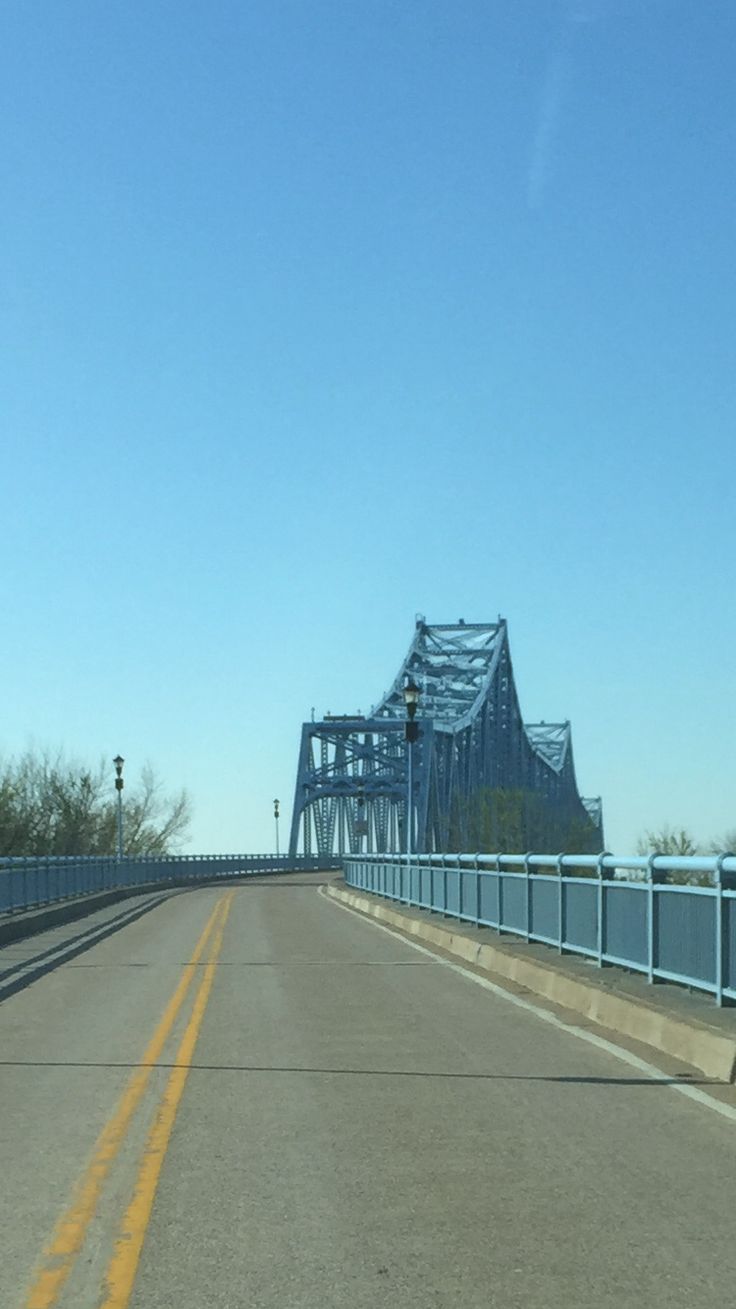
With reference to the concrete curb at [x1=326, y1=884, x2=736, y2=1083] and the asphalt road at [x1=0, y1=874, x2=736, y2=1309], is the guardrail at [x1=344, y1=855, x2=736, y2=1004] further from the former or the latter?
the asphalt road at [x1=0, y1=874, x2=736, y2=1309]

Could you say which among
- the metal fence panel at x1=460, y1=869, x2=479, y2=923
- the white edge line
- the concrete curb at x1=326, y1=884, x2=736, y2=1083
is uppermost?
the metal fence panel at x1=460, y1=869, x2=479, y2=923

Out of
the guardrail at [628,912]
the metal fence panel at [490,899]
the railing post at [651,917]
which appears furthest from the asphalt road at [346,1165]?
the metal fence panel at [490,899]

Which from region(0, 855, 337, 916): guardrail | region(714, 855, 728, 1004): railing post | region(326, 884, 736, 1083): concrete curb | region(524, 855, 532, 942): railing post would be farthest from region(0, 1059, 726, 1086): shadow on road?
region(0, 855, 337, 916): guardrail

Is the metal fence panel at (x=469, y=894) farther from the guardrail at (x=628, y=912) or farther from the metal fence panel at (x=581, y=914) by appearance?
the metal fence panel at (x=581, y=914)

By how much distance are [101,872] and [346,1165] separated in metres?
45.3

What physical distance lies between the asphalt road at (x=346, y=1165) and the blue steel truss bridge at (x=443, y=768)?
94857 millimetres

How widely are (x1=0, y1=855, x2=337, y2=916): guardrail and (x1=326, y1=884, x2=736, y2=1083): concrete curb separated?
9.97 metres

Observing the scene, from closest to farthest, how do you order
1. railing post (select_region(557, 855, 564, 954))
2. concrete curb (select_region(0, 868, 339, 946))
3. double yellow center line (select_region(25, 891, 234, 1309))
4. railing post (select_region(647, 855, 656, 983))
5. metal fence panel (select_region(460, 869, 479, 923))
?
double yellow center line (select_region(25, 891, 234, 1309))
railing post (select_region(647, 855, 656, 983))
railing post (select_region(557, 855, 564, 954))
metal fence panel (select_region(460, 869, 479, 923))
concrete curb (select_region(0, 868, 339, 946))

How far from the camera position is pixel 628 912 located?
54.4 ft

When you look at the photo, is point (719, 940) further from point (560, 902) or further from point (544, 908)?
point (544, 908)

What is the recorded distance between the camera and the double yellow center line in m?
6.30

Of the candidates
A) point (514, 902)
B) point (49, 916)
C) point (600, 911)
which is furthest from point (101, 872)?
point (600, 911)

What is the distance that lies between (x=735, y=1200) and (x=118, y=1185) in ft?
8.89

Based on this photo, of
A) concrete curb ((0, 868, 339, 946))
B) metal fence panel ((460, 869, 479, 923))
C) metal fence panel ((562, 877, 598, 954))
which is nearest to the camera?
metal fence panel ((562, 877, 598, 954))
